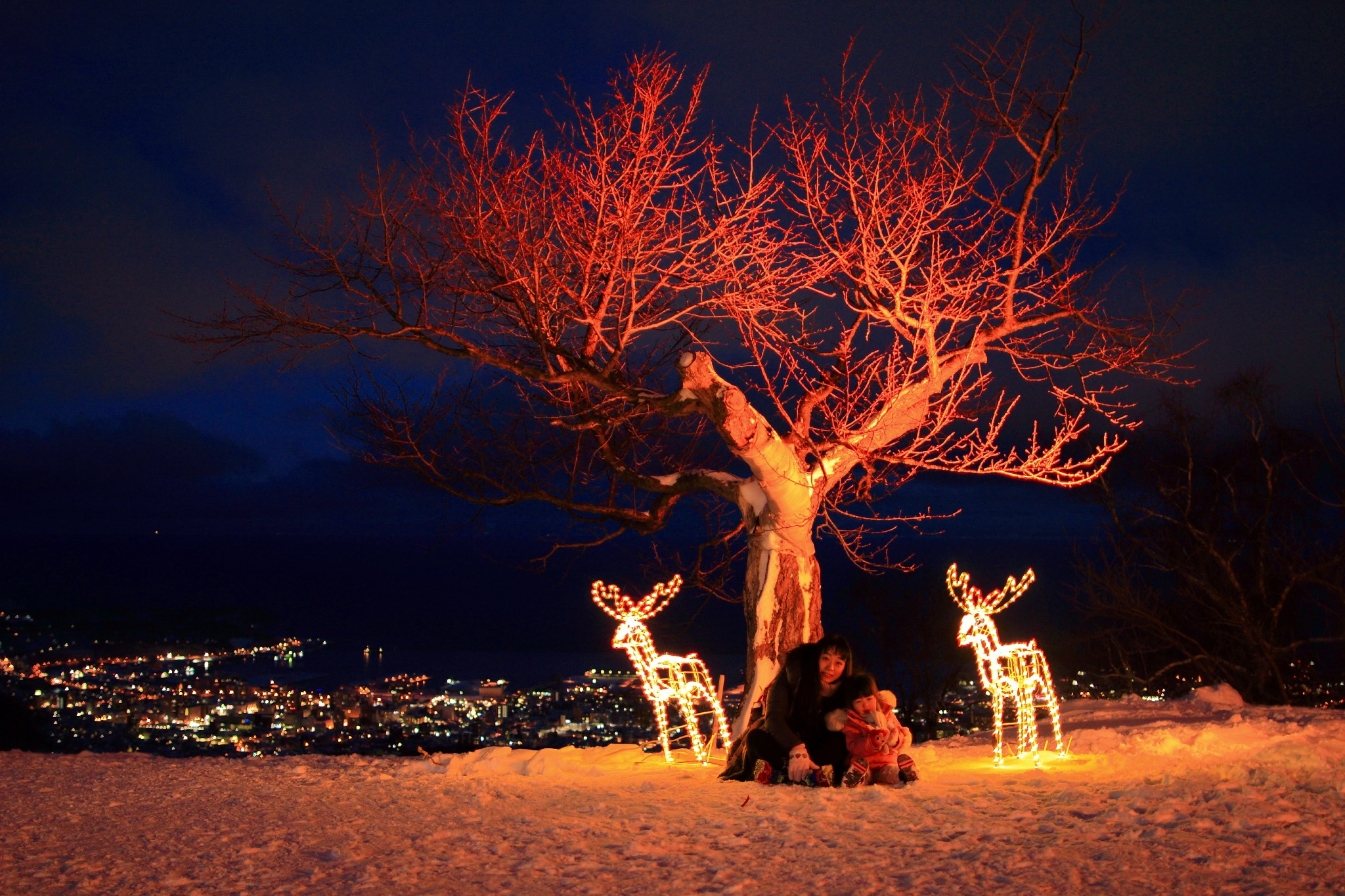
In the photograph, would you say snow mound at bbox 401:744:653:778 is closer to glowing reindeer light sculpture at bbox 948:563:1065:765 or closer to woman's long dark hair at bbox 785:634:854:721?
woman's long dark hair at bbox 785:634:854:721

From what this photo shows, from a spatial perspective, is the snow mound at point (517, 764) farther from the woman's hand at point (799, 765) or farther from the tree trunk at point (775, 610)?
the woman's hand at point (799, 765)

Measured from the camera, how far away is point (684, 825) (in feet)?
16.1

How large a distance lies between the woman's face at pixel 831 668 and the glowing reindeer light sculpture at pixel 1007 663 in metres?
1.14

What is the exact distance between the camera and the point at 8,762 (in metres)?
7.23

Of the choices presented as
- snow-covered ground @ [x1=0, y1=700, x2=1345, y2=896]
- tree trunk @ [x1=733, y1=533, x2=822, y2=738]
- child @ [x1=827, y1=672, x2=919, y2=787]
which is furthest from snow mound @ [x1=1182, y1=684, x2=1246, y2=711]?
child @ [x1=827, y1=672, x2=919, y2=787]

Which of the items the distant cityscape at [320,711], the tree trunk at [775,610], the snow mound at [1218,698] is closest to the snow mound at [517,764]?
the distant cityscape at [320,711]

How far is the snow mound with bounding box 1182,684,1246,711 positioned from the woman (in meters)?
4.62

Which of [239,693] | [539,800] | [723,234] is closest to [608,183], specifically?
[723,234]

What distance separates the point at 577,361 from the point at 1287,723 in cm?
602

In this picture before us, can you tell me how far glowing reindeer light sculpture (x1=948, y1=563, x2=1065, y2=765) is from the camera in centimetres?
710

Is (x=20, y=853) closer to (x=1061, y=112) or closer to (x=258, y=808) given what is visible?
(x=258, y=808)

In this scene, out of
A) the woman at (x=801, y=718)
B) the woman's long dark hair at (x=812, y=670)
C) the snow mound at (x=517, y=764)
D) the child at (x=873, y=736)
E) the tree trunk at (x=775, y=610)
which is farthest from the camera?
the tree trunk at (x=775, y=610)

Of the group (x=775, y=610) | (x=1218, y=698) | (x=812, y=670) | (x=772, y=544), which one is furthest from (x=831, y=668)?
(x=1218, y=698)

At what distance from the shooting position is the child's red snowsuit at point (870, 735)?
20.2ft
